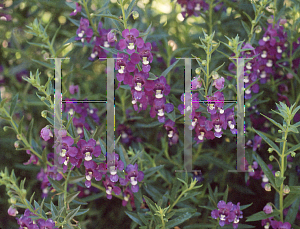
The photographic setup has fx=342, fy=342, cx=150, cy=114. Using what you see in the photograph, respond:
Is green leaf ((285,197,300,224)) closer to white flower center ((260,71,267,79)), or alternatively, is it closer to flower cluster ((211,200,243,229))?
flower cluster ((211,200,243,229))

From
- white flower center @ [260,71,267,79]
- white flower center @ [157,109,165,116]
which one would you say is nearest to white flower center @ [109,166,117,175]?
white flower center @ [157,109,165,116]

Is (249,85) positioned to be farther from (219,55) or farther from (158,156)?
(158,156)

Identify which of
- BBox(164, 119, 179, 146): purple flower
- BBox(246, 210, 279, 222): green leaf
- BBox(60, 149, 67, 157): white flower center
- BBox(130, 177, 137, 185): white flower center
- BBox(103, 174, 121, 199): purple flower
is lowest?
BBox(246, 210, 279, 222): green leaf

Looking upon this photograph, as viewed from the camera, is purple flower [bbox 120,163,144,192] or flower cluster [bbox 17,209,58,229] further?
purple flower [bbox 120,163,144,192]

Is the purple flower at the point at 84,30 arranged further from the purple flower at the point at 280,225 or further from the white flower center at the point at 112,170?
the purple flower at the point at 280,225

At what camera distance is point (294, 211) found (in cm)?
139

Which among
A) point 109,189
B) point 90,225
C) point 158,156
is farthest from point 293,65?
point 90,225

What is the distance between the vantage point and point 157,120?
1.67 meters

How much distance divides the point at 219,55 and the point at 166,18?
572 mm

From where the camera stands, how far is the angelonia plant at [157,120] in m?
1.25

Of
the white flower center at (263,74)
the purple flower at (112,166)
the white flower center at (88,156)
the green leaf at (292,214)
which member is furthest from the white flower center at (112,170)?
the white flower center at (263,74)

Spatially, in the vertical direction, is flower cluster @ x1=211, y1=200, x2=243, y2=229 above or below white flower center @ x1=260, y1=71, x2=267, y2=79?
below

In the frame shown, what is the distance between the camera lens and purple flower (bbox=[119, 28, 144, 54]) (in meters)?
1.19

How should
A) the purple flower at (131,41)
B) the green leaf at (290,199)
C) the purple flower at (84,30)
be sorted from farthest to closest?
the purple flower at (84,30) < the green leaf at (290,199) < the purple flower at (131,41)
